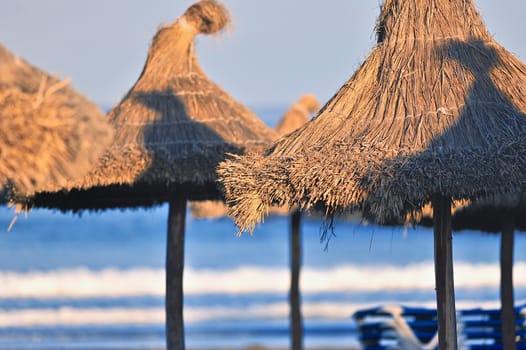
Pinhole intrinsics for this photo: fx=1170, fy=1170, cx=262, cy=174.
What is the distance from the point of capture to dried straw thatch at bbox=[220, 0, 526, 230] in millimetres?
6590

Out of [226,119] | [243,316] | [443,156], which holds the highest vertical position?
[226,119]

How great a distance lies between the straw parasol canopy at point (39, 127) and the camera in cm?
504

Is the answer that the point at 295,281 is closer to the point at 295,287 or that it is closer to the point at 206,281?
the point at 295,287

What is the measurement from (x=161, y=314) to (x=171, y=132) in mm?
16562

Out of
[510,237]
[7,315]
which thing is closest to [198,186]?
[510,237]

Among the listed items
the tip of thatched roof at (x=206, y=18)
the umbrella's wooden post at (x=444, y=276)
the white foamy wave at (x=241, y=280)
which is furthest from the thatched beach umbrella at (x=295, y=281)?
the white foamy wave at (x=241, y=280)

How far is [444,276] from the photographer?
23.5 ft

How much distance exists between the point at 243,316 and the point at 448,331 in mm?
18038

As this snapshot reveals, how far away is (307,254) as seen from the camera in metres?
37.0

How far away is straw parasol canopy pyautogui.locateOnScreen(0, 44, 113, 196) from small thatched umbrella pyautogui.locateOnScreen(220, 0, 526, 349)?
5.70 ft

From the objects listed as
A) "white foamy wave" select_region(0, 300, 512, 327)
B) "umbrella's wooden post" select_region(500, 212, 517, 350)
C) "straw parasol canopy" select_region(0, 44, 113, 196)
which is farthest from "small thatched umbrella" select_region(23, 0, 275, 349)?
"white foamy wave" select_region(0, 300, 512, 327)

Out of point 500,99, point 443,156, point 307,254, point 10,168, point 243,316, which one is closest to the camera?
point 10,168

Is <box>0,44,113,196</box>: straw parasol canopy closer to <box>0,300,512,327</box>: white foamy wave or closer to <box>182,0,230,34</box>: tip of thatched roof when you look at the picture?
<box>182,0,230,34</box>: tip of thatched roof

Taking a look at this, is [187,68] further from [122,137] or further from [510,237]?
[510,237]
